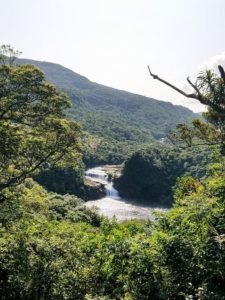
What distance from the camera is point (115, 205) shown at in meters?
72.3

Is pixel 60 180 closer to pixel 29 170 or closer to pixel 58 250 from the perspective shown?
pixel 29 170

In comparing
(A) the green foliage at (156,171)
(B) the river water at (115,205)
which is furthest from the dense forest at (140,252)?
(A) the green foliage at (156,171)

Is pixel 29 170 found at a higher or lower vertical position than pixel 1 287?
higher

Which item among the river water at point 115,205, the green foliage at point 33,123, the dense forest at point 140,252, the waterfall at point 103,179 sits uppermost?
the green foliage at point 33,123

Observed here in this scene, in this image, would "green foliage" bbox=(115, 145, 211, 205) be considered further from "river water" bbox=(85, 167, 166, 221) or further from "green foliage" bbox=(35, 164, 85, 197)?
"green foliage" bbox=(35, 164, 85, 197)

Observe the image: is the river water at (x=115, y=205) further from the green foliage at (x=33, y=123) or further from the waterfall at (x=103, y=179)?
the green foliage at (x=33, y=123)

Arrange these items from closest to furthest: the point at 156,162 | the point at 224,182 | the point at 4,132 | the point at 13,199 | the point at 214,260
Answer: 1. the point at 214,260
2. the point at 224,182
3. the point at 4,132
4. the point at 13,199
5. the point at 156,162

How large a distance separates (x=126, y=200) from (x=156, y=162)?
21919 millimetres

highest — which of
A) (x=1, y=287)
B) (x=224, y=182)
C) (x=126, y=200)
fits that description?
(x=224, y=182)

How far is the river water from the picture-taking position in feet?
207

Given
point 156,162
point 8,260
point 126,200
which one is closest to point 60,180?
point 126,200

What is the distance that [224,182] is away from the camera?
9.41m

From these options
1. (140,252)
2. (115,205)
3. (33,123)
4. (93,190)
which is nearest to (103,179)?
(93,190)

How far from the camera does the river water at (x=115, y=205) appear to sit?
207 ft
